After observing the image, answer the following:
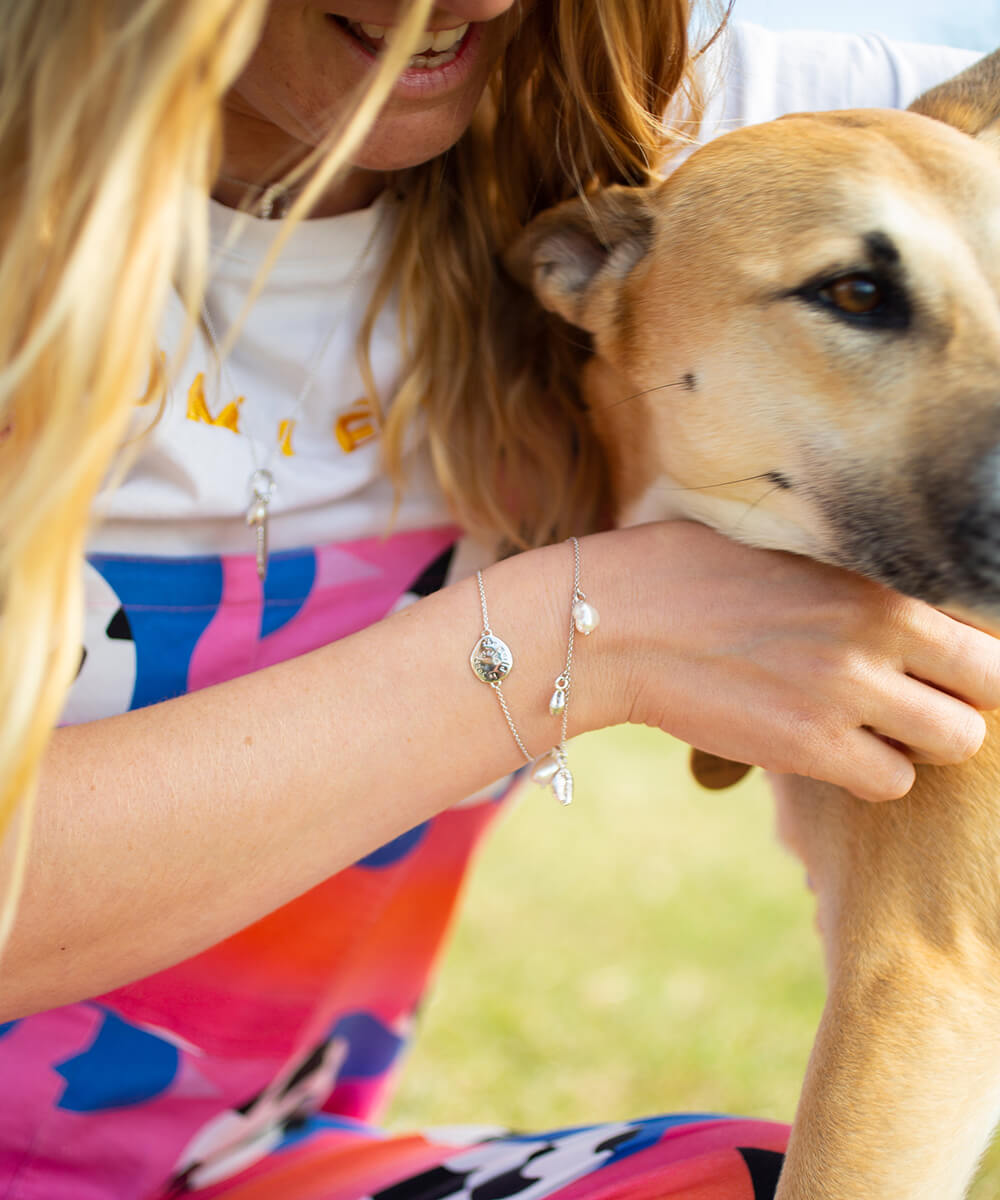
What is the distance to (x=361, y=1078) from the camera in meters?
1.71

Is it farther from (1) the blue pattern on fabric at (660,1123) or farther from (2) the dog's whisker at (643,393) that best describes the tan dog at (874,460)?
(1) the blue pattern on fabric at (660,1123)

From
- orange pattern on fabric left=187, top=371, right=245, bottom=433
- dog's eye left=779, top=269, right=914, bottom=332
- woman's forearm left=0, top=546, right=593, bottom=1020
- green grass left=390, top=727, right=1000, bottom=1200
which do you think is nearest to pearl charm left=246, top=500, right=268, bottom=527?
orange pattern on fabric left=187, top=371, right=245, bottom=433

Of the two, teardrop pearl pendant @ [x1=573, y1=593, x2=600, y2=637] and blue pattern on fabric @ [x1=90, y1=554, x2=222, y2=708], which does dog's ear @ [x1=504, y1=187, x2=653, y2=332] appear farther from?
blue pattern on fabric @ [x1=90, y1=554, x2=222, y2=708]

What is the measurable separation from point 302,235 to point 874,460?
2.54 ft

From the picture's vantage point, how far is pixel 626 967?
2926 millimetres

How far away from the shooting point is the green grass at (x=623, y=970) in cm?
244

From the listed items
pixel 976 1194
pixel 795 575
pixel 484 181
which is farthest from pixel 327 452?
pixel 976 1194

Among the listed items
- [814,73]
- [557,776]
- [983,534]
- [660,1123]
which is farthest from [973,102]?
[660,1123]

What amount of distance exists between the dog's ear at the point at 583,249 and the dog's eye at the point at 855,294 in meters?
0.32

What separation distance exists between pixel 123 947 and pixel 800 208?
3.57 feet

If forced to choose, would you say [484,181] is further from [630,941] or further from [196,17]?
[630,941]

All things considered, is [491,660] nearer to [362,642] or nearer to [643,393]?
[362,642]

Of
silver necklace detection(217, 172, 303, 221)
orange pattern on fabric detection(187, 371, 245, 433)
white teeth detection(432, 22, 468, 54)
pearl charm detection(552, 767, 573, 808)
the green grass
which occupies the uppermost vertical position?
white teeth detection(432, 22, 468, 54)

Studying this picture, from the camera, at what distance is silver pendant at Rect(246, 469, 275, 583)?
139 cm
